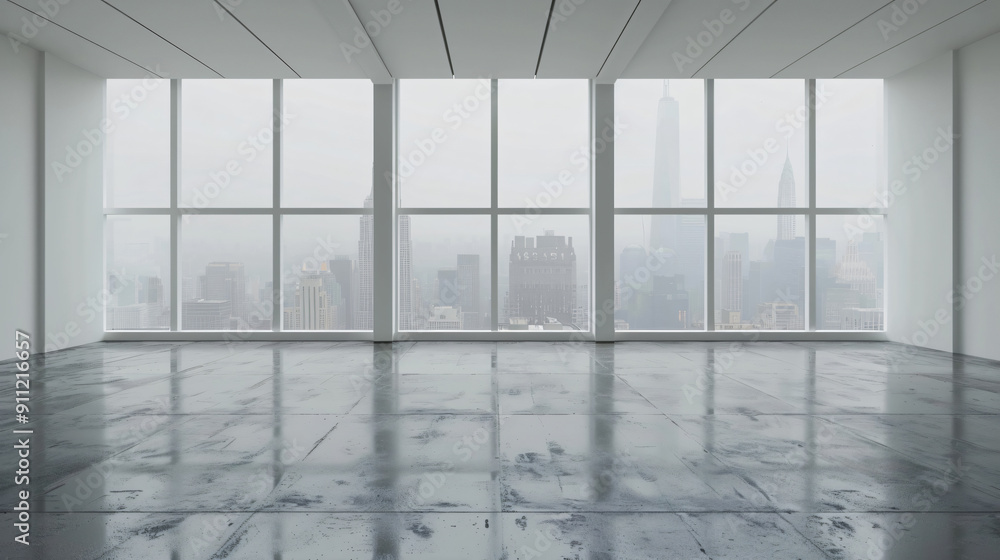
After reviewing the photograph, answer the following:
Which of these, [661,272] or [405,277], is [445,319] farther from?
[661,272]

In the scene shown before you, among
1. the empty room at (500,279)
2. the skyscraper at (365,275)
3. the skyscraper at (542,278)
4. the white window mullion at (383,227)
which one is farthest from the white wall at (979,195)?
the skyscraper at (365,275)

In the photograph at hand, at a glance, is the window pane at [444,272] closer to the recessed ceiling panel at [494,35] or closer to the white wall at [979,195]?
the recessed ceiling panel at [494,35]

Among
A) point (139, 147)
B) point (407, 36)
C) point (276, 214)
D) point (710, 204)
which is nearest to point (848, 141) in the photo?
point (710, 204)

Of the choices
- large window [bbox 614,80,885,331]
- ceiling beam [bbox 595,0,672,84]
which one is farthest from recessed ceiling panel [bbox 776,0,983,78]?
ceiling beam [bbox 595,0,672,84]

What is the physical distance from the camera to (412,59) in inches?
332

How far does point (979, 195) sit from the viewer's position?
7.90 meters

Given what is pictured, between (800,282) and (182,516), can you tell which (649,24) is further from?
(182,516)

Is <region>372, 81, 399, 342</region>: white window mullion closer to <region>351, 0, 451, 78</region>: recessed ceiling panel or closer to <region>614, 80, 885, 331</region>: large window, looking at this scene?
<region>351, 0, 451, 78</region>: recessed ceiling panel

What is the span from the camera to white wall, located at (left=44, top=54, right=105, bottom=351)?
8266 millimetres

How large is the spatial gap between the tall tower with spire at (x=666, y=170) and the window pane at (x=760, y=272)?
2.97 ft

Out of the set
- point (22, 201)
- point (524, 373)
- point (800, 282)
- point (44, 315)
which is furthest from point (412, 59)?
point (800, 282)

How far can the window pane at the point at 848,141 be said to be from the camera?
9.83m

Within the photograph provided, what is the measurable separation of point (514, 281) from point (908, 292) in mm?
6948

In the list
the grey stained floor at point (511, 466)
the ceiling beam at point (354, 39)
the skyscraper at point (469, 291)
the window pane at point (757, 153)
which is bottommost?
the grey stained floor at point (511, 466)
